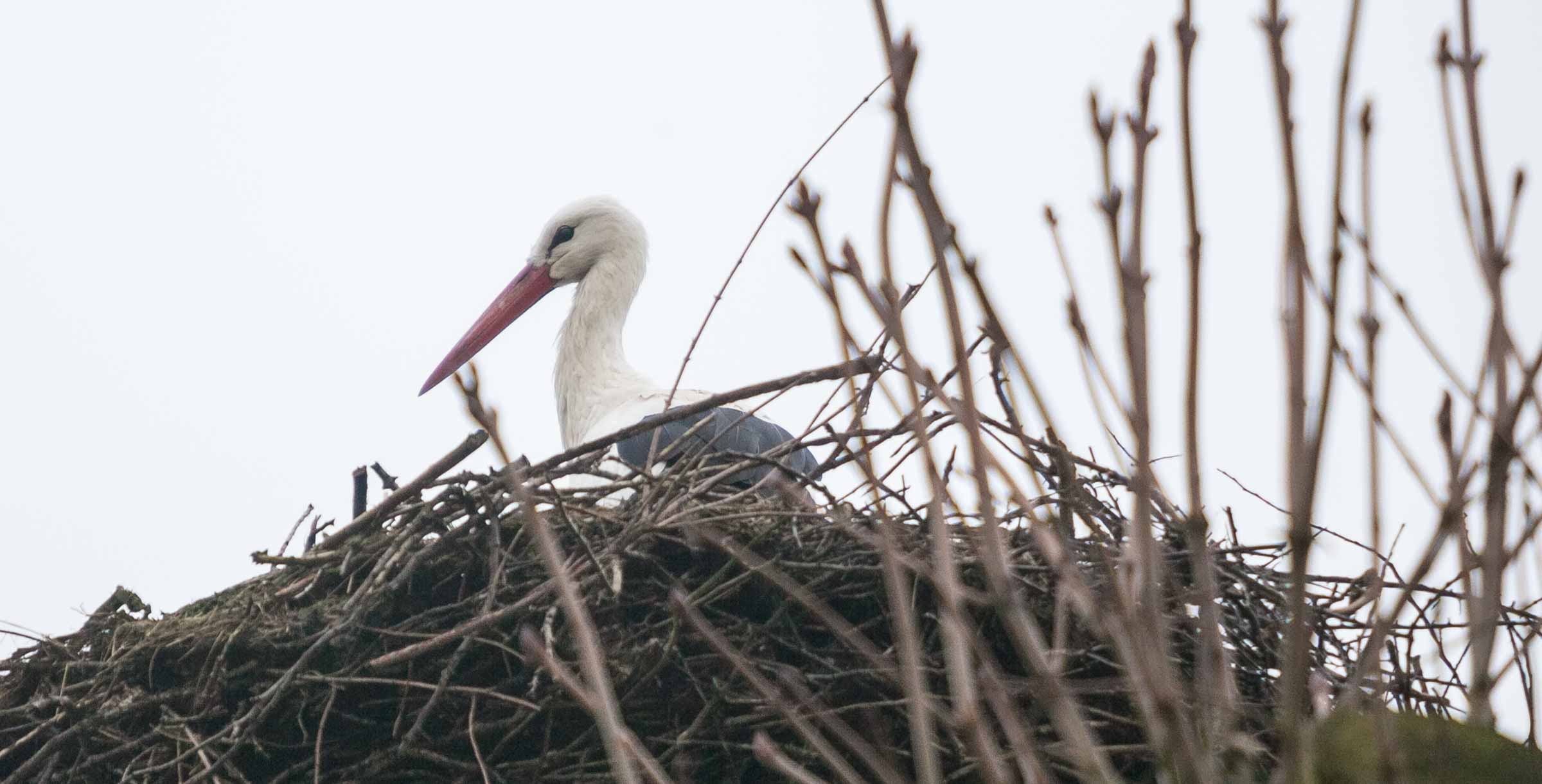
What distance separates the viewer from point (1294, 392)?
1017mm

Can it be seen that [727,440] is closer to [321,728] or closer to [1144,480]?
[321,728]

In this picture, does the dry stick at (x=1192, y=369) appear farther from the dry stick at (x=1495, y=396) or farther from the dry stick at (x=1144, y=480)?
the dry stick at (x=1495, y=396)

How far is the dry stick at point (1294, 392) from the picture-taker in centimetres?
99

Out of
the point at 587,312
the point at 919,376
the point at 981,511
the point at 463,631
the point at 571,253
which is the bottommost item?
the point at 981,511

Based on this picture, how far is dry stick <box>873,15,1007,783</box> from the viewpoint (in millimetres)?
1025

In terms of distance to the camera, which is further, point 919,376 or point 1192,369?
point 919,376

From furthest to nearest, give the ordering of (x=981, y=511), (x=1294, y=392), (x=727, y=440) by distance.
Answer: (x=727, y=440)
(x=981, y=511)
(x=1294, y=392)

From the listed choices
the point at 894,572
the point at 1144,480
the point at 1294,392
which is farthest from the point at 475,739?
the point at 1294,392

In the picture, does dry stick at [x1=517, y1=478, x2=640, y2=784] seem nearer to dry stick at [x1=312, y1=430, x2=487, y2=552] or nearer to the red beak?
dry stick at [x1=312, y1=430, x2=487, y2=552]

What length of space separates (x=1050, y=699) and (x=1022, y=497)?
0.19 m

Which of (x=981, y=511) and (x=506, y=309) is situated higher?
(x=506, y=309)

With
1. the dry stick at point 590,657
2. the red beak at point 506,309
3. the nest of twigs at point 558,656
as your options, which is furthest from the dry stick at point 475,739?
the red beak at point 506,309

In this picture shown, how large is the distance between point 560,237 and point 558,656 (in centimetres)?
239

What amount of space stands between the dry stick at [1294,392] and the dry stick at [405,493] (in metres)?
1.60
